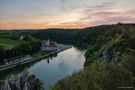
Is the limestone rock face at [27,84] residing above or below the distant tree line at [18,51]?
above

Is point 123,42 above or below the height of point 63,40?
above

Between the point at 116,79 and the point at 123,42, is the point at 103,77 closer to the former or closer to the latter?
the point at 116,79

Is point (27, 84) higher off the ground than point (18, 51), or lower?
higher

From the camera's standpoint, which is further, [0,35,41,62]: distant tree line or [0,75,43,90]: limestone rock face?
[0,35,41,62]: distant tree line

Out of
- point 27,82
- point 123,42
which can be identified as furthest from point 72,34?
point 27,82

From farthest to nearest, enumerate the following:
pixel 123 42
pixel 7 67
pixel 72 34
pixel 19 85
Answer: pixel 72 34
pixel 7 67
pixel 123 42
pixel 19 85

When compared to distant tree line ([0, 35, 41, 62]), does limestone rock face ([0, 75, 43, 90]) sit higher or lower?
higher

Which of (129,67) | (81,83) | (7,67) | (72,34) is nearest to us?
(81,83)

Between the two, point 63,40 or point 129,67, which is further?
point 63,40

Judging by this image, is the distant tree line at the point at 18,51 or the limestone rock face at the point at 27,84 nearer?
the limestone rock face at the point at 27,84

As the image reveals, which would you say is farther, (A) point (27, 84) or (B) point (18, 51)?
(B) point (18, 51)
